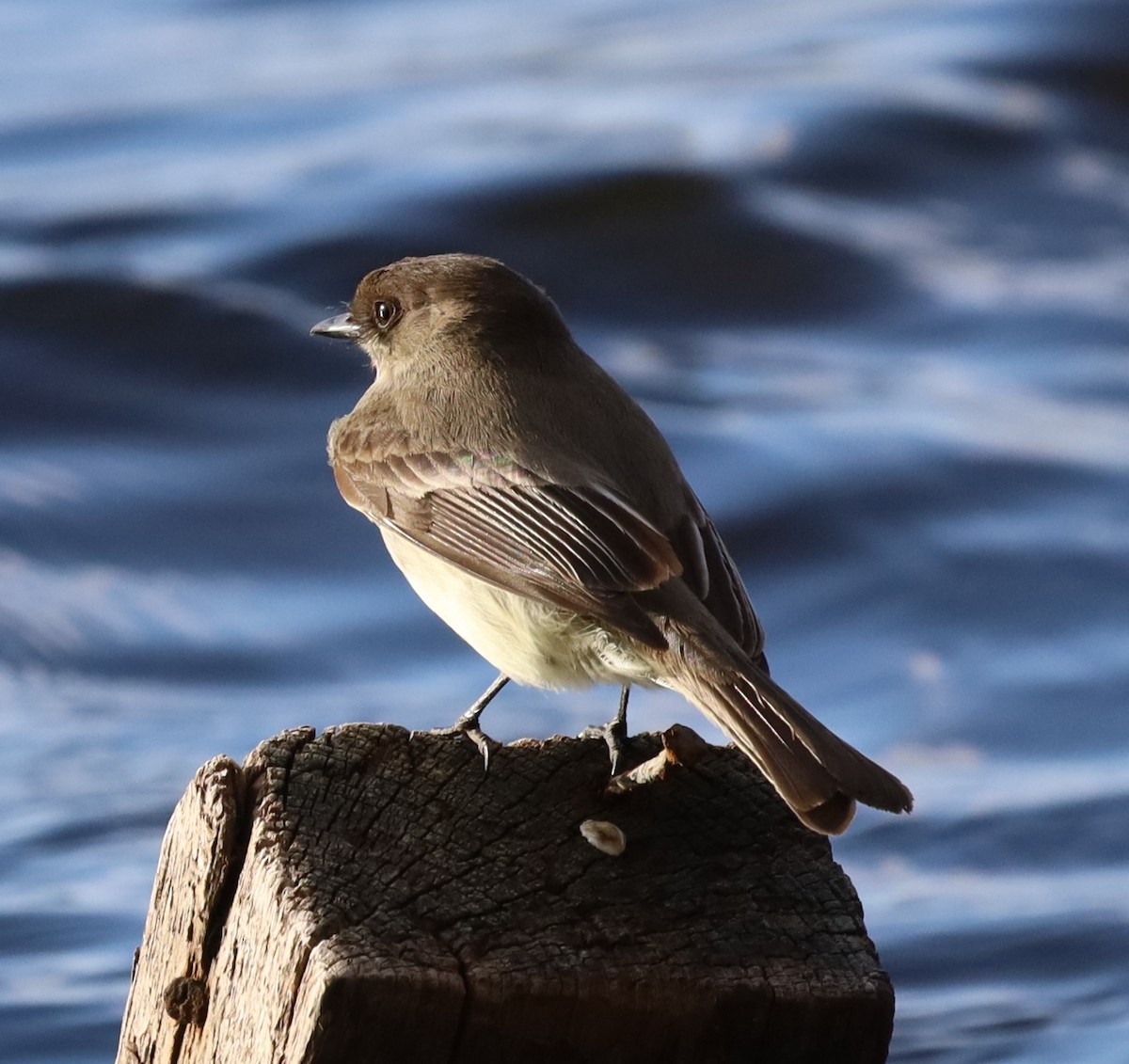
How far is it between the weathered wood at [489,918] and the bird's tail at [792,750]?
98mm

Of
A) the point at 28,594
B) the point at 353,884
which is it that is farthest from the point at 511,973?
the point at 28,594

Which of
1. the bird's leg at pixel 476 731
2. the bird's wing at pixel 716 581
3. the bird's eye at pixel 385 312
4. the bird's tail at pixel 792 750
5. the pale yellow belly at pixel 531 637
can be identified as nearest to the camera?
the bird's tail at pixel 792 750

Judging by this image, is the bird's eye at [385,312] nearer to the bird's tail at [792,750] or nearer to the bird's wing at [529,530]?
the bird's wing at [529,530]

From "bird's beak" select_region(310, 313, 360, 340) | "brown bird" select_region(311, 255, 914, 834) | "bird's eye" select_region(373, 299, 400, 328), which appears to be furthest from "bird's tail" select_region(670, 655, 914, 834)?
"bird's beak" select_region(310, 313, 360, 340)

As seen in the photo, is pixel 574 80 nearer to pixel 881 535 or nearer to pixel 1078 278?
pixel 1078 278

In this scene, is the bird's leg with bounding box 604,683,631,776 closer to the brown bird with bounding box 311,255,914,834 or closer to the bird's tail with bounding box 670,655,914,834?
the brown bird with bounding box 311,255,914,834

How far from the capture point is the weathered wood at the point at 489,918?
3.35 m

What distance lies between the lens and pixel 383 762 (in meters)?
3.77

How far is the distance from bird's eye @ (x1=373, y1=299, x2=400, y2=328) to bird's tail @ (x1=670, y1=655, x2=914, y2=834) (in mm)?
2033

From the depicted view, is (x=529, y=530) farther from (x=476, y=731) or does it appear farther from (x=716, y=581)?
(x=476, y=731)

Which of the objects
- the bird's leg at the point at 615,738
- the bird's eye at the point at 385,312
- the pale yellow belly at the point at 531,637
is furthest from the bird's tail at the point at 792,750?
the bird's eye at the point at 385,312

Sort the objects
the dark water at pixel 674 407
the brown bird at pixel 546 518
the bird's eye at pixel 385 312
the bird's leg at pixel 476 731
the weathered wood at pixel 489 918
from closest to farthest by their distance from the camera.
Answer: the weathered wood at pixel 489 918 < the bird's leg at pixel 476 731 < the brown bird at pixel 546 518 < the bird's eye at pixel 385 312 < the dark water at pixel 674 407

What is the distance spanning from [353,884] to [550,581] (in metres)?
1.35

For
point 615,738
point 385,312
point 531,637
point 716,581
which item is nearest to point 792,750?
point 615,738
